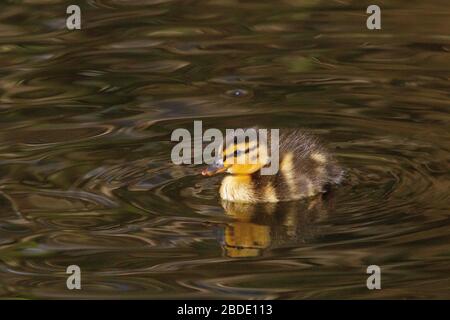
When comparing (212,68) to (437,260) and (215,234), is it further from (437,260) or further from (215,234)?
(437,260)

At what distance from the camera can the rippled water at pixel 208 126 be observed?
6.03 meters

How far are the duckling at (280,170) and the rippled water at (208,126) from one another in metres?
0.11

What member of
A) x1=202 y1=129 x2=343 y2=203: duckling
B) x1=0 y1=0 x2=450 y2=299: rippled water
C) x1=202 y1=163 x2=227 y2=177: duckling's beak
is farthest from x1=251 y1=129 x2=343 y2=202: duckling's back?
x1=202 y1=163 x2=227 y2=177: duckling's beak

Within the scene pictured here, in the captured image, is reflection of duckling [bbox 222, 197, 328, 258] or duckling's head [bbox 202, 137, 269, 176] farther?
duckling's head [bbox 202, 137, 269, 176]

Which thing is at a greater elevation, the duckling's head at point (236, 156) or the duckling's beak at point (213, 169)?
the duckling's head at point (236, 156)

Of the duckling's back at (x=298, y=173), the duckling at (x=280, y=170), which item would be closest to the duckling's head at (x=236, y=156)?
the duckling at (x=280, y=170)

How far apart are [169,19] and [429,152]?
3.38 meters

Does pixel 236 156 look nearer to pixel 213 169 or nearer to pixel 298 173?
pixel 213 169

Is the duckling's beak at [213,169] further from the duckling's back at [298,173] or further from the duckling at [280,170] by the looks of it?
the duckling's back at [298,173]

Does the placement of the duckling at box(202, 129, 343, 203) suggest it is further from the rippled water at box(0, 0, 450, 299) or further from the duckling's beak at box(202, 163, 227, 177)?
the rippled water at box(0, 0, 450, 299)

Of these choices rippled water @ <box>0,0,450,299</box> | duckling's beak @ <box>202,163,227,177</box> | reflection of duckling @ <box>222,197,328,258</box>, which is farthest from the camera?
duckling's beak @ <box>202,163,227,177</box>

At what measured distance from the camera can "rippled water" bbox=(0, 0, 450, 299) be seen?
6.03m

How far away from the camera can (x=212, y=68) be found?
920 cm
